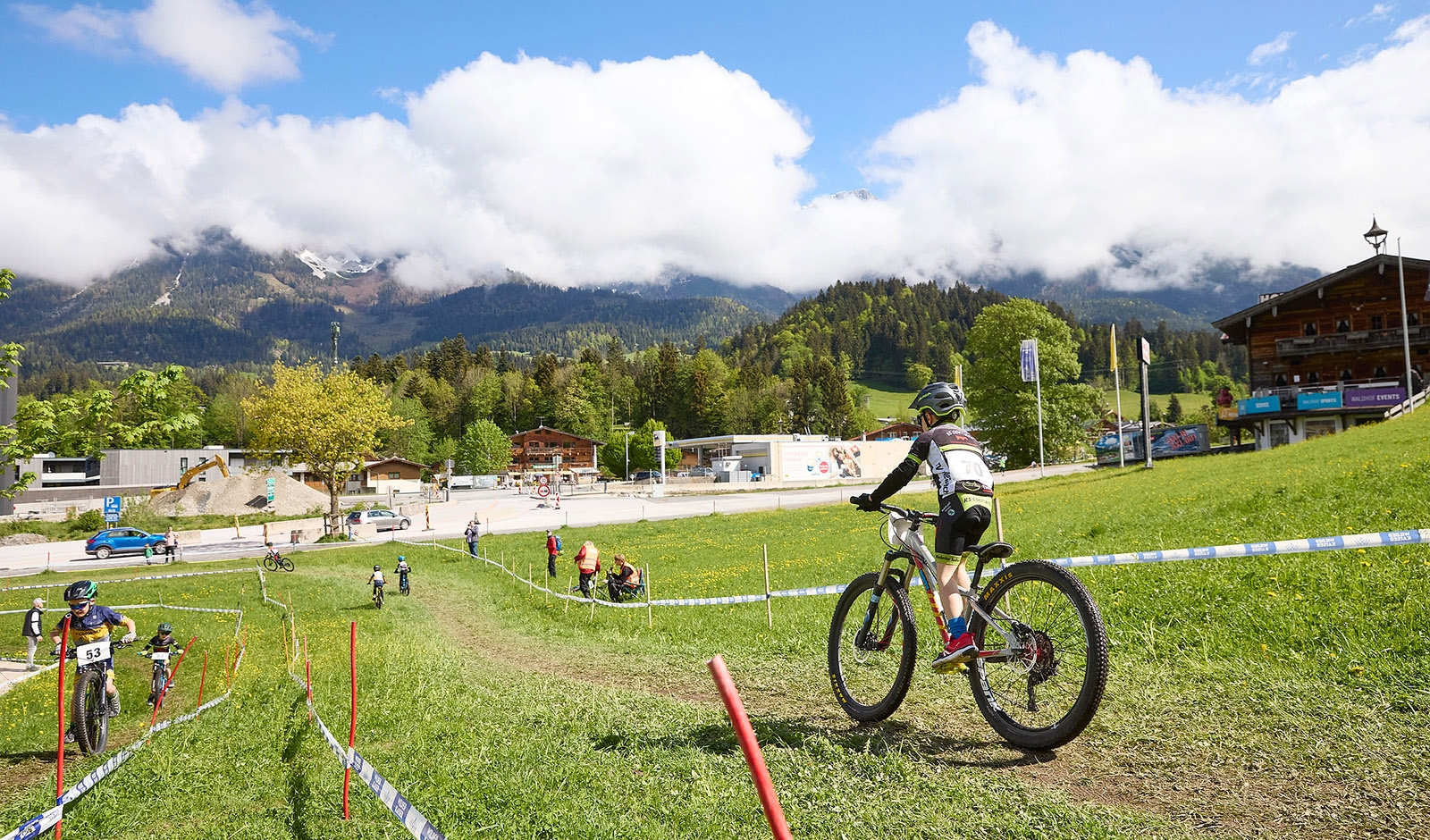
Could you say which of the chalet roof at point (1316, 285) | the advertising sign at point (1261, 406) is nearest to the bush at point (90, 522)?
the chalet roof at point (1316, 285)

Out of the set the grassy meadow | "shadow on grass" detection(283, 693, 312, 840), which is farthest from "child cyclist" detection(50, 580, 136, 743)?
"shadow on grass" detection(283, 693, 312, 840)

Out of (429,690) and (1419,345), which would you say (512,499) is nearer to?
(429,690)

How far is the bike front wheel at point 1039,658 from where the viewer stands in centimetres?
466

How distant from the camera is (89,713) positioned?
373 inches

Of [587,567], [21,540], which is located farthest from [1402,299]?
[21,540]

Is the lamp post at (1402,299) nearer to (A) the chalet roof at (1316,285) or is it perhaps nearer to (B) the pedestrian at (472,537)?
(A) the chalet roof at (1316,285)

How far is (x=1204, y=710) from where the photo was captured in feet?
18.1

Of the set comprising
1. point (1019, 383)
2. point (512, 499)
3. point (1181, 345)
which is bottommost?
point (512, 499)

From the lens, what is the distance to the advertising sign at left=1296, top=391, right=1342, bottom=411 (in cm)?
4066

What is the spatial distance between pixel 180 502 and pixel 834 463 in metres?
68.7

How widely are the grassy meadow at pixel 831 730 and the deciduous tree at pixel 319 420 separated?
3768cm

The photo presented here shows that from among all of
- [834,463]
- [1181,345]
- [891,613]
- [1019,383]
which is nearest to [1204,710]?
[891,613]

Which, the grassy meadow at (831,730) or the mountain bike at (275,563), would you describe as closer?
the grassy meadow at (831,730)

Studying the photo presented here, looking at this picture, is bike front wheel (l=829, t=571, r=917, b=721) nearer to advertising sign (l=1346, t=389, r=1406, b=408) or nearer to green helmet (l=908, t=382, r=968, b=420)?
green helmet (l=908, t=382, r=968, b=420)
